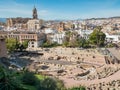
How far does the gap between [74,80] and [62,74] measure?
348cm

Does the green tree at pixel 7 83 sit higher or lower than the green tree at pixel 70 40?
higher

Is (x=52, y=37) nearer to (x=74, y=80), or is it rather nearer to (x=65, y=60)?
(x=65, y=60)

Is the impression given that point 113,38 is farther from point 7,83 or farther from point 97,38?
point 7,83

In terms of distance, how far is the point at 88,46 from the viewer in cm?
5169

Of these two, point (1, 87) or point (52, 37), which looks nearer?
point (1, 87)

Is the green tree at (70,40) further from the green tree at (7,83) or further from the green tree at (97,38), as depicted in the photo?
the green tree at (7,83)

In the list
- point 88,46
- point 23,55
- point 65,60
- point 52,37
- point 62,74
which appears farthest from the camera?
point 52,37

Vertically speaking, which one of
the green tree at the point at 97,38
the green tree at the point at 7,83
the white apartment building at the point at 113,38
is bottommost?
the white apartment building at the point at 113,38

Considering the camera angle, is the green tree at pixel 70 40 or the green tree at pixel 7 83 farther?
the green tree at pixel 70 40

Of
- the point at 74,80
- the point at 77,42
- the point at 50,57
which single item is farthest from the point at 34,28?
the point at 74,80

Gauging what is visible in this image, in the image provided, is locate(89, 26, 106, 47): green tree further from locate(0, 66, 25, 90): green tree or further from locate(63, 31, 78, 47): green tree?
locate(0, 66, 25, 90): green tree

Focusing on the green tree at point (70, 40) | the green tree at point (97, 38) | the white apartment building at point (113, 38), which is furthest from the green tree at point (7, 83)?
the white apartment building at point (113, 38)

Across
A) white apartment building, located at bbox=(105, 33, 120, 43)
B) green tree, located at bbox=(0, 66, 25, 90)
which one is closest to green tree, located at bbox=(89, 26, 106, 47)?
white apartment building, located at bbox=(105, 33, 120, 43)

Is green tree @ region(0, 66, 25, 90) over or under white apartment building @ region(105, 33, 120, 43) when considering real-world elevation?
over
